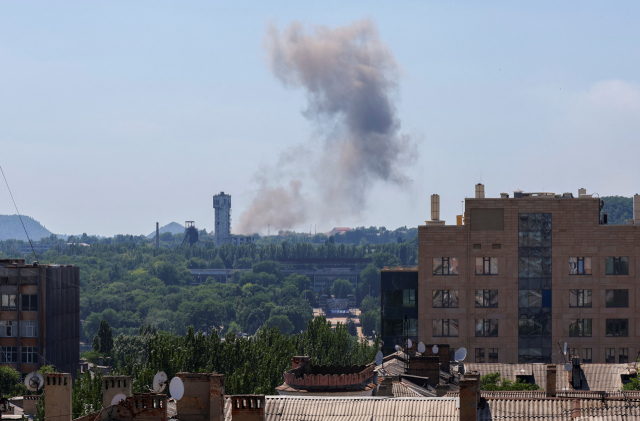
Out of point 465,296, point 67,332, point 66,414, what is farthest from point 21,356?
point 66,414

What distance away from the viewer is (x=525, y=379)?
246 feet

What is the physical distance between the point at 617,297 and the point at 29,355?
3088 inches

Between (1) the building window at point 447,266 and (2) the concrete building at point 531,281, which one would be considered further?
(1) the building window at point 447,266

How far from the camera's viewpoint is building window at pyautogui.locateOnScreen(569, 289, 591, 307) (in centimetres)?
11662

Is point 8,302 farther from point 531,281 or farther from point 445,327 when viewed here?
point 531,281

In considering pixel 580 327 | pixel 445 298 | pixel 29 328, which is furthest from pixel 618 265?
pixel 29 328

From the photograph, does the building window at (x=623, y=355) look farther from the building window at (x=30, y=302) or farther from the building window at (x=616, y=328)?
the building window at (x=30, y=302)

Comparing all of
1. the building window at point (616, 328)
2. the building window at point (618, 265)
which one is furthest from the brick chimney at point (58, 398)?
the building window at point (618, 265)

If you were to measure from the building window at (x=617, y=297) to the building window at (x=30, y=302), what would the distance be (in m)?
75.8

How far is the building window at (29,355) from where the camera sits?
14112cm

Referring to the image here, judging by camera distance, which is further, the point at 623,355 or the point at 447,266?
the point at 447,266

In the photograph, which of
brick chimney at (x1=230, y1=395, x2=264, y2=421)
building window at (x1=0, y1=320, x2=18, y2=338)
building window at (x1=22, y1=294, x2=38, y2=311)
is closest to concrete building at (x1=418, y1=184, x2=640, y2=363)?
building window at (x1=22, y1=294, x2=38, y2=311)

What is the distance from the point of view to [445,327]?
116688mm

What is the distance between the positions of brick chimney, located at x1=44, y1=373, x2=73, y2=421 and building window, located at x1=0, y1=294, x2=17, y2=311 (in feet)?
341
